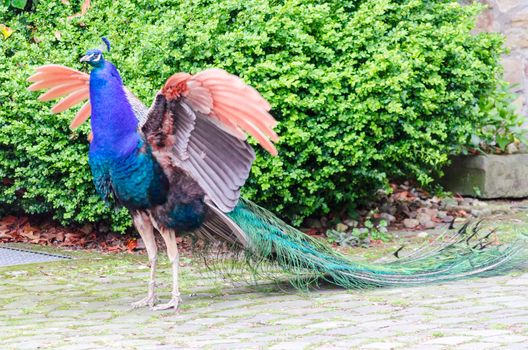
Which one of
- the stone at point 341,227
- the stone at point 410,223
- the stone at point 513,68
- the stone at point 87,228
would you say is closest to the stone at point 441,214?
the stone at point 410,223

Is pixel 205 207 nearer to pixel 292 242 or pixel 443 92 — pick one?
pixel 292 242

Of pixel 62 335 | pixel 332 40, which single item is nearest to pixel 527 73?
pixel 332 40

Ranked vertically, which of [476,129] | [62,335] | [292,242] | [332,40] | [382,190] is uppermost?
[332,40]

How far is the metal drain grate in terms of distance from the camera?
6.91 metres

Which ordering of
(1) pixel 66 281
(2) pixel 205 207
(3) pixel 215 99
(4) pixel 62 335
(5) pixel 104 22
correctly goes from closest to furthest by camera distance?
(4) pixel 62 335 < (3) pixel 215 99 < (2) pixel 205 207 < (1) pixel 66 281 < (5) pixel 104 22

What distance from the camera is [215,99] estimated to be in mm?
5055

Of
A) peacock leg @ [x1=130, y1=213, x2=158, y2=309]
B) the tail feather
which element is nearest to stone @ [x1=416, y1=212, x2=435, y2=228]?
the tail feather

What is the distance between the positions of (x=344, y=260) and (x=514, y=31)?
4.44 metres

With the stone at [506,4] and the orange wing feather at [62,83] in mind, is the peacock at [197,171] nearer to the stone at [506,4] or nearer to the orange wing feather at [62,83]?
the orange wing feather at [62,83]

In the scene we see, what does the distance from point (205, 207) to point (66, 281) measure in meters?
1.35

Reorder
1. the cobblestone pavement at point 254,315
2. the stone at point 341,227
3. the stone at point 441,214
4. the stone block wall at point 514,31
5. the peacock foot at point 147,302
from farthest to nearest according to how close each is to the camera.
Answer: the stone block wall at point 514,31 → the stone at point 441,214 → the stone at point 341,227 → the peacock foot at point 147,302 → the cobblestone pavement at point 254,315

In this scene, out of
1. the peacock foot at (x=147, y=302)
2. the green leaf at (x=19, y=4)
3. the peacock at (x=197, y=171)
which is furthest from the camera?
the green leaf at (x=19, y=4)

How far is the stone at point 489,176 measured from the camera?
Result: 8672mm

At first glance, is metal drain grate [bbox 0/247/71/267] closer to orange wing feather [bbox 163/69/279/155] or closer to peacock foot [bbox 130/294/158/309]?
peacock foot [bbox 130/294/158/309]
